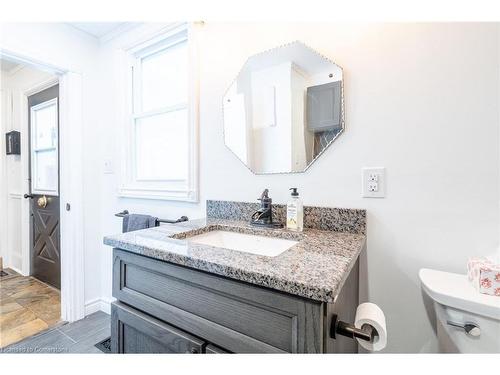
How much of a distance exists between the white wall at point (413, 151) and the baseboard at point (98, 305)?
66.8 inches

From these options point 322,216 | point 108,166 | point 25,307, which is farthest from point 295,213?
point 25,307

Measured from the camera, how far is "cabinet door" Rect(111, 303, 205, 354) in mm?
701

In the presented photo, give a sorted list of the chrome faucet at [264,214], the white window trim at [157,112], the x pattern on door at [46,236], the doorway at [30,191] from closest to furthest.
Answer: the chrome faucet at [264,214], the white window trim at [157,112], the doorway at [30,191], the x pattern on door at [46,236]

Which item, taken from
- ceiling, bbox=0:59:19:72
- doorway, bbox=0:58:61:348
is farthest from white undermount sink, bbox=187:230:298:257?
ceiling, bbox=0:59:19:72

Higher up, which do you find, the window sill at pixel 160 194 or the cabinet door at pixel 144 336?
the window sill at pixel 160 194

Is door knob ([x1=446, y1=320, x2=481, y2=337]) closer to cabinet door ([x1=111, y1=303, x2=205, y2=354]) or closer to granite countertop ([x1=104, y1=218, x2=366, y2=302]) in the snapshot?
granite countertop ([x1=104, y1=218, x2=366, y2=302])

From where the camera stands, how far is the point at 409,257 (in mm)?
932

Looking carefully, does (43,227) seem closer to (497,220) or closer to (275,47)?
(275,47)

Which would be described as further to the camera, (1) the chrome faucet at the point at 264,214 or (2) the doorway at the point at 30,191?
(2) the doorway at the point at 30,191

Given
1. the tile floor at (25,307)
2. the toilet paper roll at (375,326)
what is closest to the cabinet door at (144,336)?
the toilet paper roll at (375,326)

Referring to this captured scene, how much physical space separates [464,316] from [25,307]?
279 centimetres

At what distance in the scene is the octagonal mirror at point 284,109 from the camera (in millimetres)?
1062

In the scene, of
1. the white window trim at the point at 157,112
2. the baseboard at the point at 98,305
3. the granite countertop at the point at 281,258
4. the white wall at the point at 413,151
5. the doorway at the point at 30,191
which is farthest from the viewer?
the doorway at the point at 30,191

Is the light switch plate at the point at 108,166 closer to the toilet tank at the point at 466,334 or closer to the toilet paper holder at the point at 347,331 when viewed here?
the toilet paper holder at the point at 347,331
